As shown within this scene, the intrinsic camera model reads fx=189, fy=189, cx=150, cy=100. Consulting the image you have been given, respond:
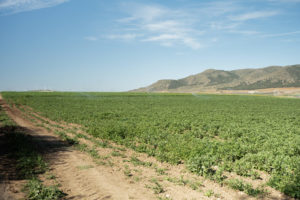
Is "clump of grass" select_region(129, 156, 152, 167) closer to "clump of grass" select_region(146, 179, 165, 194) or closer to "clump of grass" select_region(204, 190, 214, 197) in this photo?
"clump of grass" select_region(146, 179, 165, 194)

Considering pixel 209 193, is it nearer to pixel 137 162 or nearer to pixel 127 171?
pixel 127 171

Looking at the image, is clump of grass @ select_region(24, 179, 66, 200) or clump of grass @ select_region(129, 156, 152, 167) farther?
clump of grass @ select_region(129, 156, 152, 167)

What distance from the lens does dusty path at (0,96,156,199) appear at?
6.40 m

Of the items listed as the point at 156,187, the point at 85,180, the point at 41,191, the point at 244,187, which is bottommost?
the point at 244,187

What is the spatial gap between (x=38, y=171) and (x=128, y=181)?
3898mm

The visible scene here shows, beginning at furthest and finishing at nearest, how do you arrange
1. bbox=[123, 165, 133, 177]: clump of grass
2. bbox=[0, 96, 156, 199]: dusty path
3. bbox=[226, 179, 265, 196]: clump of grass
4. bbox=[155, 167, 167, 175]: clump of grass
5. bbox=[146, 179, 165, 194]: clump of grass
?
bbox=[155, 167, 167, 175]: clump of grass, bbox=[123, 165, 133, 177]: clump of grass, bbox=[146, 179, 165, 194]: clump of grass, bbox=[226, 179, 265, 196]: clump of grass, bbox=[0, 96, 156, 199]: dusty path

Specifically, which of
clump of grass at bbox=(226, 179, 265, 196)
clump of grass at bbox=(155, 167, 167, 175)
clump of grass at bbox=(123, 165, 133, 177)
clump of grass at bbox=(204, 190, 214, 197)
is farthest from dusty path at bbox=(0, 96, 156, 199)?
clump of grass at bbox=(226, 179, 265, 196)

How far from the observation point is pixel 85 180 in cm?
740

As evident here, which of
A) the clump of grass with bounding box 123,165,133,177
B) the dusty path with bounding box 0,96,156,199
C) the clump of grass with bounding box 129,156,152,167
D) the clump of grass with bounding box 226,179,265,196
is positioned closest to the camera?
the dusty path with bounding box 0,96,156,199

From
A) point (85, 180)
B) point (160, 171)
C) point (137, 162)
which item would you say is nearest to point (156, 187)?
point (160, 171)

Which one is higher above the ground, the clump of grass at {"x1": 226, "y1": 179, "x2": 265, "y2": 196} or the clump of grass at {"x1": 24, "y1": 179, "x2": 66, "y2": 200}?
the clump of grass at {"x1": 24, "y1": 179, "x2": 66, "y2": 200}

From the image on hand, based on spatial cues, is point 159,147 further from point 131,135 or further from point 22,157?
point 22,157

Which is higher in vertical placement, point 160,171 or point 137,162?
point 137,162

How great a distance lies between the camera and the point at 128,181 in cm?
745
